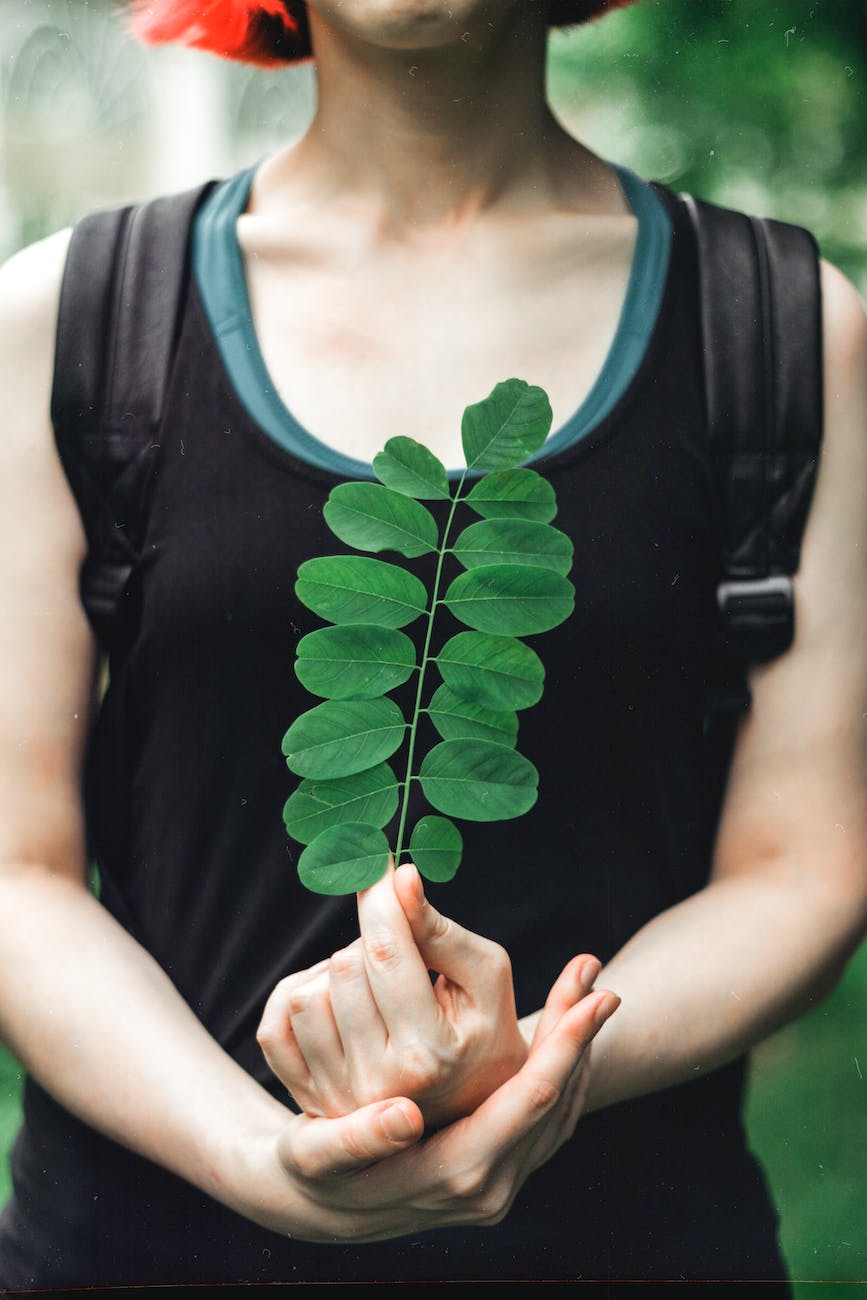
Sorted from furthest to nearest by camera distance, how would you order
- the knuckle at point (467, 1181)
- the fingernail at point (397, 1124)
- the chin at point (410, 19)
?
1. the chin at point (410, 19)
2. the knuckle at point (467, 1181)
3. the fingernail at point (397, 1124)

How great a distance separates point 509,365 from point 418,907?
0.53 meters

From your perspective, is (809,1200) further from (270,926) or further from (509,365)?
(509,365)

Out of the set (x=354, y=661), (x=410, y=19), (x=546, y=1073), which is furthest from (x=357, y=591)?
(x=410, y=19)

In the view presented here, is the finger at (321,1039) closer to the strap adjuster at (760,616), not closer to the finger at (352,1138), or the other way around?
the finger at (352,1138)

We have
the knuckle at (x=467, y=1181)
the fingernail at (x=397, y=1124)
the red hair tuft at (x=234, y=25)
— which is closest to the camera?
the fingernail at (x=397, y=1124)

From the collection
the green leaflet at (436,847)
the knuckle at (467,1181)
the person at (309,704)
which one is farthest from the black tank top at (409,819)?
the knuckle at (467,1181)

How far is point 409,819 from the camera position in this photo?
1.29 m

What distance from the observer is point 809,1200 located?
4.84 feet

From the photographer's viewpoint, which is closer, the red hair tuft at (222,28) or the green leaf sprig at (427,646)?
the green leaf sprig at (427,646)

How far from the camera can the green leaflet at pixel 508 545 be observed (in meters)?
1.23

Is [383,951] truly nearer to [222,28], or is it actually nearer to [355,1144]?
[355,1144]

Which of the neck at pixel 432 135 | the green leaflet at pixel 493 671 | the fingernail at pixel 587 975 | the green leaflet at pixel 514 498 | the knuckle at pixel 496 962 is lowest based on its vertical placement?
the fingernail at pixel 587 975

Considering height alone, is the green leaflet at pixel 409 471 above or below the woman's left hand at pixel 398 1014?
above

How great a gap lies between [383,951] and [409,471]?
15.2 inches
